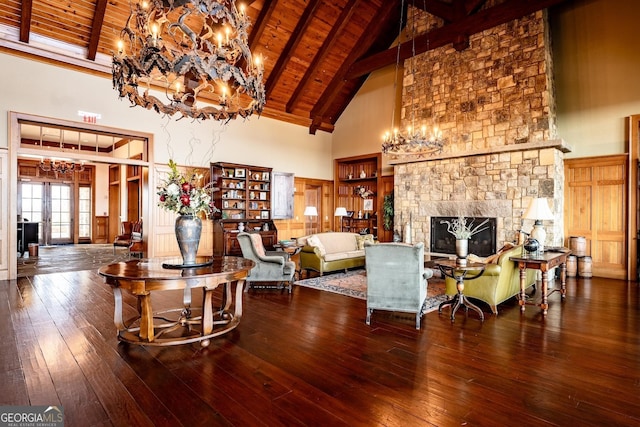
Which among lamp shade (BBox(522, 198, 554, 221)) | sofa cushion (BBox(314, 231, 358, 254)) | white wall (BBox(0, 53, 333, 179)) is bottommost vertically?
sofa cushion (BBox(314, 231, 358, 254))

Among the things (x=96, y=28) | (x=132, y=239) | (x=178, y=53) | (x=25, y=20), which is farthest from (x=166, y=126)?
(x=178, y=53)

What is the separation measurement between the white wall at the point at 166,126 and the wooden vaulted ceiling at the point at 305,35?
1.04ft

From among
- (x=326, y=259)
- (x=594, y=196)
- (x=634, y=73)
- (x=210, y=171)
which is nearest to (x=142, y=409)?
(x=326, y=259)

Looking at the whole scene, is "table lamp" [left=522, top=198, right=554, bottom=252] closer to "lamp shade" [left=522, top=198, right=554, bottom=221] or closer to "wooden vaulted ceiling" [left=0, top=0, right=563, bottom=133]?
"lamp shade" [left=522, top=198, right=554, bottom=221]

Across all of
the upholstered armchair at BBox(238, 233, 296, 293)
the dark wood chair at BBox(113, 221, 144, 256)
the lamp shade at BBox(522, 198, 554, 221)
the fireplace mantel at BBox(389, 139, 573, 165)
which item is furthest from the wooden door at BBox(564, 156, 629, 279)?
the dark wood chair at BBox(113, 221, 144, 256)

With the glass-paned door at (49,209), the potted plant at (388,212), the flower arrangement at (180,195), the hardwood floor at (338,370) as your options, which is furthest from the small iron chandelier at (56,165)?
the flower arrangement at (180,195)

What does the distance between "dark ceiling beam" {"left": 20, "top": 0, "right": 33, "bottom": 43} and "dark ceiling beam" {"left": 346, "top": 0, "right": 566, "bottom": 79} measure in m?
6.93

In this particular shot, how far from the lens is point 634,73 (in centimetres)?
639

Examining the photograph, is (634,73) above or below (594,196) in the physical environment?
above

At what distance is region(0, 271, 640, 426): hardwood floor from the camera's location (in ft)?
7.11

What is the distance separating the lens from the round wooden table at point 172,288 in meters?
2.92

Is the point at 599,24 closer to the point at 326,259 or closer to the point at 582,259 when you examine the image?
the point at 582,259

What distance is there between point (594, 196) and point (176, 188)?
765 centimetres

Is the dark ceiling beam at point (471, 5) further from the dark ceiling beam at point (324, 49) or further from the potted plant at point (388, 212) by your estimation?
the potted plant at point (388, 212)
